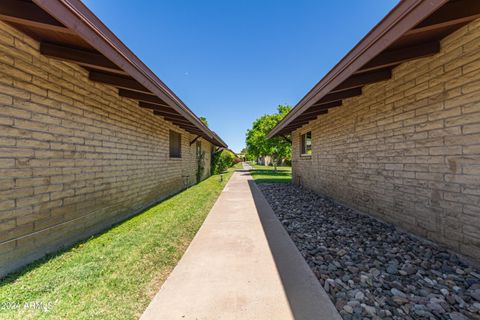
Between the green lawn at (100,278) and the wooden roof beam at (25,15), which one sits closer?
the green lawn at (100,278)

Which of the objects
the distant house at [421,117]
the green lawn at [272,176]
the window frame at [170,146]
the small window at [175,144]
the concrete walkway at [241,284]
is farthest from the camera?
the green lawn at [272,176]

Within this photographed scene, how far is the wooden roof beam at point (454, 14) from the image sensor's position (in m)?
2.13

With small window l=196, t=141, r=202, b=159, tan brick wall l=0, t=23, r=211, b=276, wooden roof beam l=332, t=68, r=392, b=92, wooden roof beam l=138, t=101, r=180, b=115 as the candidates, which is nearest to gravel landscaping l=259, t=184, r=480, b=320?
wooden roof beam l=332, t=68, r=392, b=92

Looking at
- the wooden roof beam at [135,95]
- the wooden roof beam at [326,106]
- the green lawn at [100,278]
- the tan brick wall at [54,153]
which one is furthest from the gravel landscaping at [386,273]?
the wooden roof beam at [135,95]

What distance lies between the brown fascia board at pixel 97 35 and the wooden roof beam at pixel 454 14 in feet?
12.3

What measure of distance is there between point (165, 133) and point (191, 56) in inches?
225

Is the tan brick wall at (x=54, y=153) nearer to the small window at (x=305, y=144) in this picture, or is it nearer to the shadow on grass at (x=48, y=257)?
the shadow on grass at (x=48, y=257)

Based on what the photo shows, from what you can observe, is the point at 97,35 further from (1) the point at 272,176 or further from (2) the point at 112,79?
(1) the point at 272,176

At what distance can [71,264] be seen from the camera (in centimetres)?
261

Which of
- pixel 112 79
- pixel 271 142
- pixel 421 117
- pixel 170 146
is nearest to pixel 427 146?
pixel 421 117

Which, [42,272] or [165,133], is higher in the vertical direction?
[165,133]

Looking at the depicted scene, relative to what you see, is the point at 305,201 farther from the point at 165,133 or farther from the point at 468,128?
the point at 165,133

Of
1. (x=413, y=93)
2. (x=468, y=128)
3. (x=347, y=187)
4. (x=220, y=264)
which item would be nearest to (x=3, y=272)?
(x=220, y=264)

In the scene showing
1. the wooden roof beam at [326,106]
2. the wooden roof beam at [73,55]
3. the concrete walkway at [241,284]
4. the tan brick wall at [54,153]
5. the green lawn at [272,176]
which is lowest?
the green lawn at [272,176]
